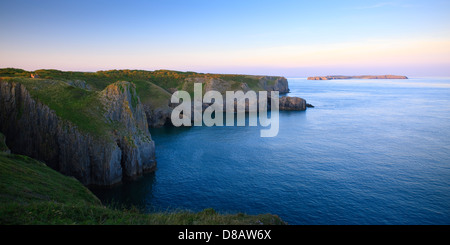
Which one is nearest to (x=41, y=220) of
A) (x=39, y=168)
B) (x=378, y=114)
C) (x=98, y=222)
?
(x=98, y=222)

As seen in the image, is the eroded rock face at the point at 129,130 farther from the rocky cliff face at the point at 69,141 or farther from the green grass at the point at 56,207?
the green grass at the point at 56,207

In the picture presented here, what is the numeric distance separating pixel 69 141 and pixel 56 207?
2917 cm

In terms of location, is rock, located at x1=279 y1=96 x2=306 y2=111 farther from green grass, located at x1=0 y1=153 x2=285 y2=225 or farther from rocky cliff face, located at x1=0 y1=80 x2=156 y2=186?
green grass, located at x1=0 y1=153 x2=285 y2=225

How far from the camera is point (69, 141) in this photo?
40250mm

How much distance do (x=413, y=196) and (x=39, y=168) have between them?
5324cm

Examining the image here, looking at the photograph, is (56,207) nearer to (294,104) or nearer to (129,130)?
(129,130)

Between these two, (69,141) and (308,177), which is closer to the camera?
(69,141)

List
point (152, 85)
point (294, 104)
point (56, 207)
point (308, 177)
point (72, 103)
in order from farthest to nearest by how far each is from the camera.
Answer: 1. point (294, 104)
2. point (152, 85)
3. point (72, 103)
4. point (308, 177)
5. point (56, 207)

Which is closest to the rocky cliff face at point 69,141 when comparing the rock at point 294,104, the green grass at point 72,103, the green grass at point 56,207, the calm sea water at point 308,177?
the green grass at point 72,103

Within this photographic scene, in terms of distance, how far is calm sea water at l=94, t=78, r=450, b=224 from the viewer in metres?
34.4

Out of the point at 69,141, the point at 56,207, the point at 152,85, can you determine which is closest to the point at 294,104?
the point at 152,85

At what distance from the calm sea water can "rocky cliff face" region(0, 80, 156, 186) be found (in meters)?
4.12
